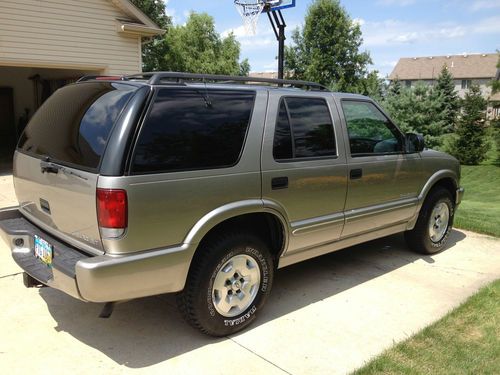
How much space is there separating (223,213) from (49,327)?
1.67 metres

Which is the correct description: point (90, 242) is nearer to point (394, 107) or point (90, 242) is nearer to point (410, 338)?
point (410, 338)

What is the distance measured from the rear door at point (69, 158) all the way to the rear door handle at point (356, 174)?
2207 mm

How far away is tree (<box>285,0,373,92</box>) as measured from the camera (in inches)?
1642

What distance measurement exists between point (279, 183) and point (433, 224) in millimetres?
2887

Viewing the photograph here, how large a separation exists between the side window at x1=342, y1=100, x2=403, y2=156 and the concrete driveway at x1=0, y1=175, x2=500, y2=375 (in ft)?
4.49

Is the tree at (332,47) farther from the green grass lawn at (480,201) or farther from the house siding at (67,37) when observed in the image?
the house siding at (67,37)

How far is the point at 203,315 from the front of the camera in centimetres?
332

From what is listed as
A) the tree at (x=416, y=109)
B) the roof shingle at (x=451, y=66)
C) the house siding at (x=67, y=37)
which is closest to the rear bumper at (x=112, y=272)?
the house siding at (x=67, y=37)

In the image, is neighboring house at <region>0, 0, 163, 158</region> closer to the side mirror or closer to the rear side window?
the rear side window

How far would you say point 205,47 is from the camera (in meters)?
46.3

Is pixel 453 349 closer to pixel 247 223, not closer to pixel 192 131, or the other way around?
pixel 247 223

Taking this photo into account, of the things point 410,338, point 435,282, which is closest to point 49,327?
point 410,338

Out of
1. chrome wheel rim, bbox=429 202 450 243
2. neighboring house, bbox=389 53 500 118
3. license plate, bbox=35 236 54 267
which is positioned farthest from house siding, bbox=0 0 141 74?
neighboring house, bbox=389 53 500 118

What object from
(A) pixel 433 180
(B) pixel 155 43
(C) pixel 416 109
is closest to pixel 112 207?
(A) pixel 433 180
